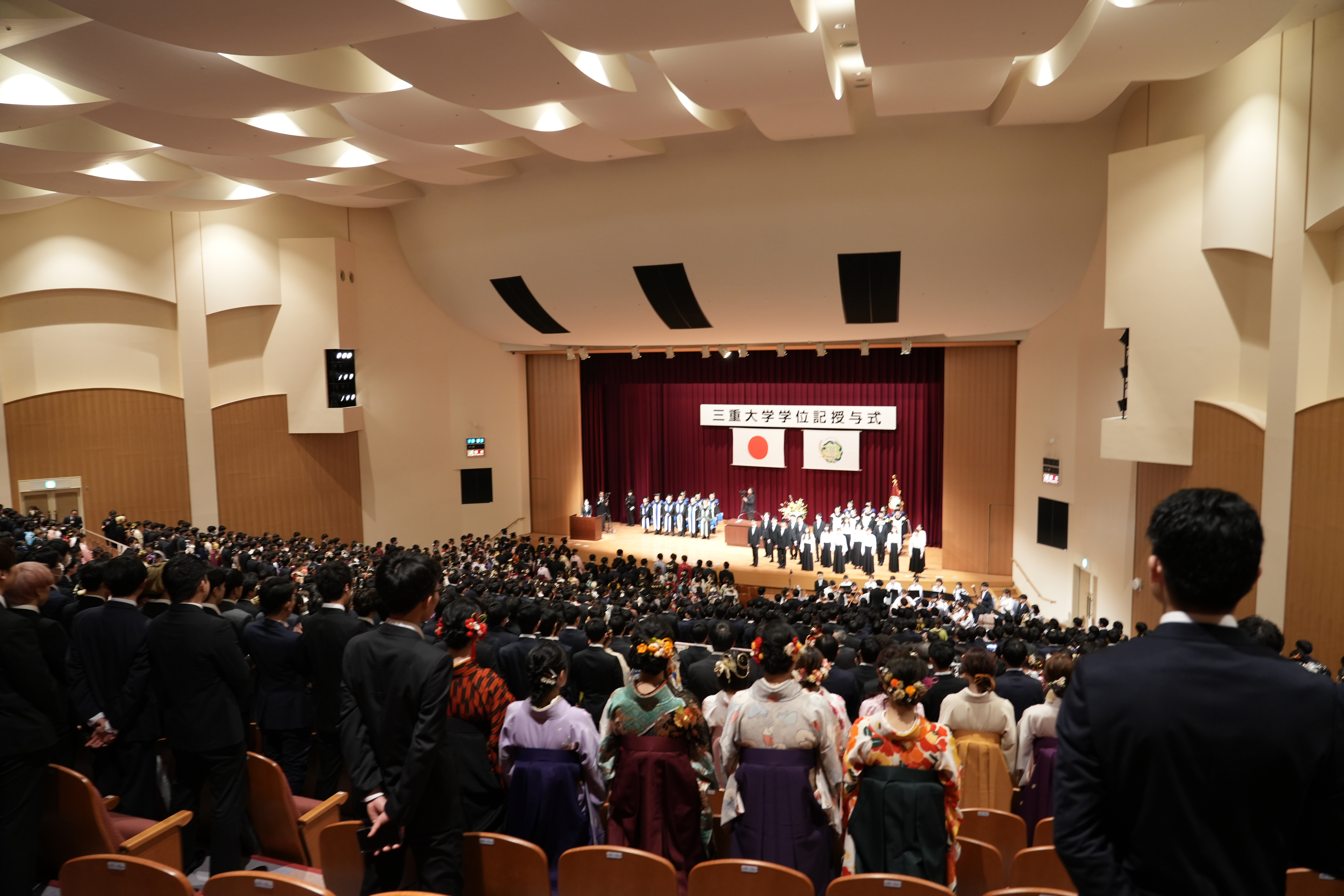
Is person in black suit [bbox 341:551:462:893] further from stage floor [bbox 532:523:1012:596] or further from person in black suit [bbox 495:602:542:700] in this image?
stage floor [bbox 532:523:1012:596]

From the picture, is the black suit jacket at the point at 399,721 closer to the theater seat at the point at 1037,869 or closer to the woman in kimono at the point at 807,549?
the theater seat at the point at 1037,869

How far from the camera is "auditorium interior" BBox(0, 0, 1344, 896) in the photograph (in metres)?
6.95

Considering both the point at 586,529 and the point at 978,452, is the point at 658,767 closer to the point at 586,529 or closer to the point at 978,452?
the point at 978,452

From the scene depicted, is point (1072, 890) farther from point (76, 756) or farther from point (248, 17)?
point (248, 17)

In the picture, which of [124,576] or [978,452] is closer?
[124,576]

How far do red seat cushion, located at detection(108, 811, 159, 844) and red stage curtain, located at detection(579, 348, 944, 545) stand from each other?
15.9 meters

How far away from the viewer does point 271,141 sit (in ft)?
30.6

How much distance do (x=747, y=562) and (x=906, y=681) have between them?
1399 cm

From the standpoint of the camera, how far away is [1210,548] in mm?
1662

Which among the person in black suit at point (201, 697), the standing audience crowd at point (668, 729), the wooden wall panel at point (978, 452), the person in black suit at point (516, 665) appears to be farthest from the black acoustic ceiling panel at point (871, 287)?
the person in black suit at point (201, 697)

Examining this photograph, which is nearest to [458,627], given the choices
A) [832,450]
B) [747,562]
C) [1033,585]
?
[1033,585]

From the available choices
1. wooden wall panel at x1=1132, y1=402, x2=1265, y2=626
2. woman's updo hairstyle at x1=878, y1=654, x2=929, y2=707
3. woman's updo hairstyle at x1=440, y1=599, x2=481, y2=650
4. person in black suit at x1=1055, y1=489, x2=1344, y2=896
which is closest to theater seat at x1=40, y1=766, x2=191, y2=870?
woman's updo hairstyle at x1=440, y1=599, x2=481, y2=650

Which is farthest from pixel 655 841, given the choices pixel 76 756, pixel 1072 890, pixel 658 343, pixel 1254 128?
pixel 658 343

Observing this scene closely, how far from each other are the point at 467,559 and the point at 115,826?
10.7 m
